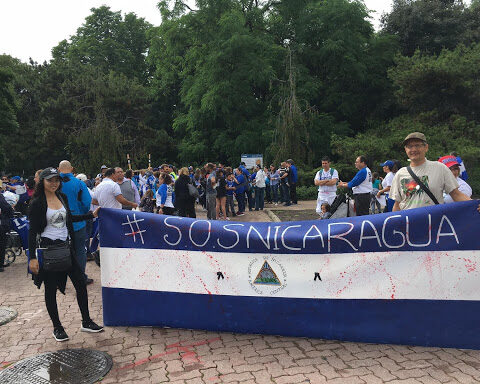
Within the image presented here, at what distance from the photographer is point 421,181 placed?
4426 mm

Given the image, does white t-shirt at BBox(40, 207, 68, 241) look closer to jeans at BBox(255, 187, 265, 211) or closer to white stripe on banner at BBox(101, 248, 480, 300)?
white stripe on banner at BBox(101, 248, 480, 300)

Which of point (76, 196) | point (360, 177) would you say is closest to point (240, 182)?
point (360, 177)

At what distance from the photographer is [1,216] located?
8617 mm

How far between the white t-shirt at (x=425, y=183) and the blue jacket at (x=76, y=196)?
410cm

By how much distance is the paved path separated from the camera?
3.83 metres

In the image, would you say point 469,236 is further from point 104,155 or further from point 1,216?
point 104,155

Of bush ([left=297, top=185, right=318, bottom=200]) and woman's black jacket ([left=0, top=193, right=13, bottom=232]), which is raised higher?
woman's black jacket ([left=0, top=193, right=13, bottom=232])

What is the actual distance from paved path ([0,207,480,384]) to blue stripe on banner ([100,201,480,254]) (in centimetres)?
96

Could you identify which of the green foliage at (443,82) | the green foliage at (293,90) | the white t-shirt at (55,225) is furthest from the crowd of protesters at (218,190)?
the green foliage at (443,82)

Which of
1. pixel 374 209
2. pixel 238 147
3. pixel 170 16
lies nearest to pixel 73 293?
pixel 374 209

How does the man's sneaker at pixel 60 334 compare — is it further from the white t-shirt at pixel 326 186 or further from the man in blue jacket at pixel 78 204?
the white t-shirt at pixel 326 186

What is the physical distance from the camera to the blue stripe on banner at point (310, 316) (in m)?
4.16

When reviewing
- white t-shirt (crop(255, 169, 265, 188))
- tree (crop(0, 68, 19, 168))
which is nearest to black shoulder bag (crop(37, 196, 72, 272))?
white t-shirt (crop(255, 169, 265, 188))

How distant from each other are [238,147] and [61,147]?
1942cm
